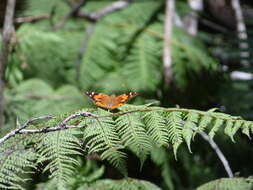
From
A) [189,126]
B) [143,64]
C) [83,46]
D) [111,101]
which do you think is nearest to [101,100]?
[111,101]

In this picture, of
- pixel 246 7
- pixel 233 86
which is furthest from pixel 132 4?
pixel 246 7

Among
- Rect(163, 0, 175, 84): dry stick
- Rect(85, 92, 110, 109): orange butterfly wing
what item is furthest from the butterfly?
Rect(163, 0, 175, 84): dry stick

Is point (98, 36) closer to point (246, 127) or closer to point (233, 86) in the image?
point (233, 86)

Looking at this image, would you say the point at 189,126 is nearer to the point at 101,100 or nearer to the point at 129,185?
the point at 101,100

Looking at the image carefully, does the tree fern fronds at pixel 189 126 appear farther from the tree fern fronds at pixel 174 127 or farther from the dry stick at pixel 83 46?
the dry stick at pixel 83 46

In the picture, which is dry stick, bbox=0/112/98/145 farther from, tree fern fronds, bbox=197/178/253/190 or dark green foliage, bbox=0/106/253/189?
tree fern fronds, bbox=197/178/253/190
